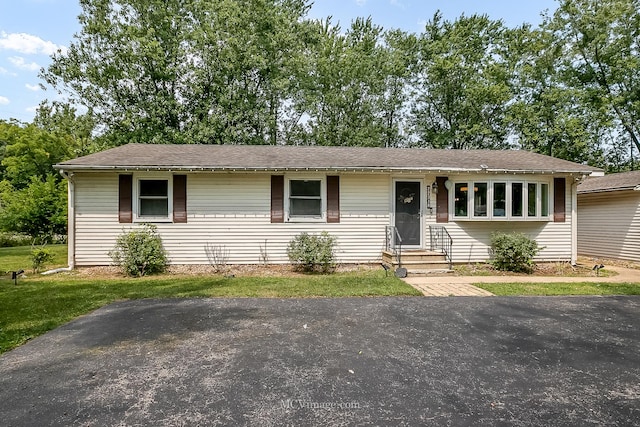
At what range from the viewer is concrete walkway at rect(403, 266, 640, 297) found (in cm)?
686

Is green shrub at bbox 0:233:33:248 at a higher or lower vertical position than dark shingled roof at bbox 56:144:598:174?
lower

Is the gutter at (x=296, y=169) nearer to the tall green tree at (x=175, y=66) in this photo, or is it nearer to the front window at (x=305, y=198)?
the front window at (x=305, y=198)

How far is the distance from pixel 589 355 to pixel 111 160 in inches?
424

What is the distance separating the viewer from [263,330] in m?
4.52

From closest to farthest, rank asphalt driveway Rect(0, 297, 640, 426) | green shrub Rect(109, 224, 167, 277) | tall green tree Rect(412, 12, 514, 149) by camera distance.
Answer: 1. asphalt driveway Rect(0, 297, 640, 426)
2. green shrub Rect(109, 224, 167, 277)
3. tall green tree Rect(412, 12, 514, 149)

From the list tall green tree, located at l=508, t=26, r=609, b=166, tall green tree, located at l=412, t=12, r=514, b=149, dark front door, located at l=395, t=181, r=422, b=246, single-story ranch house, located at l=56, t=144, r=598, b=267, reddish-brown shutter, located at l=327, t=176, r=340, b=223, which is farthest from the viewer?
tall green tree, located at l=412, t=12, r=514, b=149

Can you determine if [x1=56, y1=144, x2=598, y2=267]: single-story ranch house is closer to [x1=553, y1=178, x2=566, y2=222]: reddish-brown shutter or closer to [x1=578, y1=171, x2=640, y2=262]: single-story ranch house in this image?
[x1=553, y1=178, x2=566, y2=222]: reddish-brown shutter

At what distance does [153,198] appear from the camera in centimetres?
936

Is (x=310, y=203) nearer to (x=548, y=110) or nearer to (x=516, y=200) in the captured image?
(x=516, y=200)

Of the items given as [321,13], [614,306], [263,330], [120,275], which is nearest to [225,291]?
[263,330]

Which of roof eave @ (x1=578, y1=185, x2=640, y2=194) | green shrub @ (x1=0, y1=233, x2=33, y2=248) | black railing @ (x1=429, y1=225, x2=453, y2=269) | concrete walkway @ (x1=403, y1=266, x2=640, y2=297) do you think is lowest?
concrete walkway @ (x1=403, y1=266, x2=640, y2=297)

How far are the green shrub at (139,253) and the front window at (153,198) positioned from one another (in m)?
0.53

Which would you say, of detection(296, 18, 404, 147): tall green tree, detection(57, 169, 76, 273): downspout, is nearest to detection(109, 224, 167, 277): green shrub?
detection(57, 169, 76, 273): downspout

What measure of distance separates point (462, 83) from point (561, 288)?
18948mm
